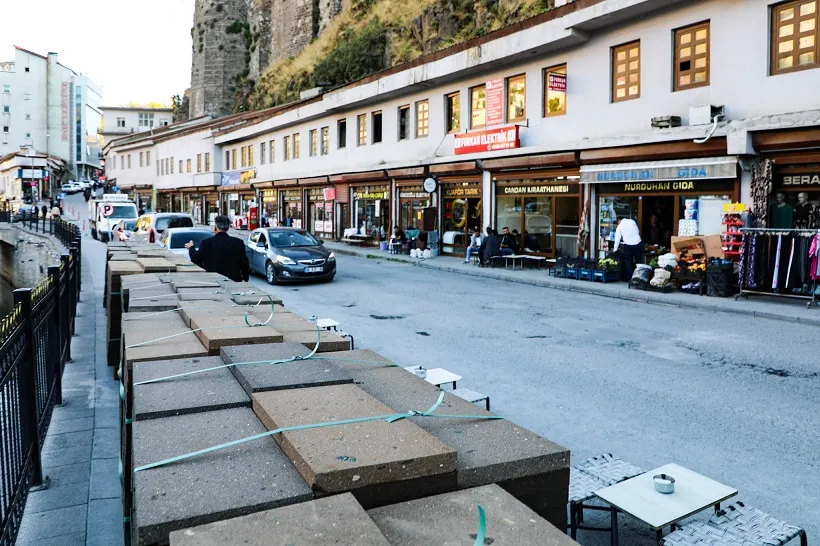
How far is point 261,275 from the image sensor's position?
19.8 meters

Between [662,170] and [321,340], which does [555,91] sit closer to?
[662,170]

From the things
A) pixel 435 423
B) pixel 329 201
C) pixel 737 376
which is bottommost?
pixel 737 376

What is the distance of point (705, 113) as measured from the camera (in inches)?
616

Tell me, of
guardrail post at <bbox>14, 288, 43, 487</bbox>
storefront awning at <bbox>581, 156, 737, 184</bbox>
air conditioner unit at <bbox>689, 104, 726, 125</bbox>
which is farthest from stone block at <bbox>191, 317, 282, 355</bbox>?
air conditioner unit at <bbox>689, 104, 726, 125</bbox>

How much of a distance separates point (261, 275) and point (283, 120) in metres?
20.1

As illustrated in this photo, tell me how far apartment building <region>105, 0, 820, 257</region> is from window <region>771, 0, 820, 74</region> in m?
0.03

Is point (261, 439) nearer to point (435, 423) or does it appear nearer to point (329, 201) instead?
point (435, 423)

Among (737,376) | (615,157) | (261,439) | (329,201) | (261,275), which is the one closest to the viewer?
(261,439)

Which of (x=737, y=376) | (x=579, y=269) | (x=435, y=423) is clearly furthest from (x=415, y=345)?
(x=579, y=269)

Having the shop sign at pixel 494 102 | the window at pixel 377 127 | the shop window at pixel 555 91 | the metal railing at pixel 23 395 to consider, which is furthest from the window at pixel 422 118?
the metal railing at pixel 23 395

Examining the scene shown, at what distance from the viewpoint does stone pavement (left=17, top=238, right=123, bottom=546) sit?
3824mm

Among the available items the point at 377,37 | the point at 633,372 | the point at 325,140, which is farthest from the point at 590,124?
the point at 377,37

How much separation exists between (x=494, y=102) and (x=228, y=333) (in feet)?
64.8

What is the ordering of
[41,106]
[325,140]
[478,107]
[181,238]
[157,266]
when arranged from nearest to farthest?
1. [157,266]
2. [181,238]
3. [478,107]
4. [325,140]
5. [41,106]
